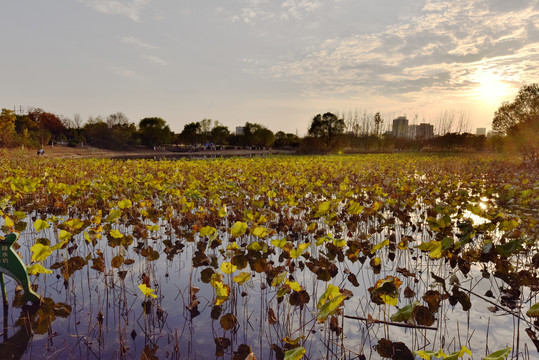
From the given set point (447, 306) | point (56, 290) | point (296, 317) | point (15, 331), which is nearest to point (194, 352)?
point (296, 317)

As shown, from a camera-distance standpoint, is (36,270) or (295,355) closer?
(295,355)

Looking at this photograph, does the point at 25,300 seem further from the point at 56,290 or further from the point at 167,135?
the point at 167,135

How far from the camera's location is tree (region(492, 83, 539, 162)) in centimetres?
2069

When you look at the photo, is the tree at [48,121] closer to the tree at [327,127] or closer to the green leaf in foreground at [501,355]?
the tree at [327,127]

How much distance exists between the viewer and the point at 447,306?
346 cm

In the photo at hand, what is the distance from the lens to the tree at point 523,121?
20.7 m

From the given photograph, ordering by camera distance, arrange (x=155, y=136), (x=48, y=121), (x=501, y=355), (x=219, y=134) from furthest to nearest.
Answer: (x=219, y=134), (x=155, y=136), (x=48, y=121), (x=501, y=355)

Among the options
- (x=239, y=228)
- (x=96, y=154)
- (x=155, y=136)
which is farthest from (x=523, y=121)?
(x=155, y=136)

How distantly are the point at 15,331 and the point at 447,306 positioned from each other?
418cm

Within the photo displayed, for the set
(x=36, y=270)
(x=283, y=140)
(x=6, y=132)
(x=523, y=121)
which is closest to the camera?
(x=36, y=270)

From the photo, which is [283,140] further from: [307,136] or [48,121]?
[48,121]

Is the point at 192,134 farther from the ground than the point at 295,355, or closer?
farther from the ground

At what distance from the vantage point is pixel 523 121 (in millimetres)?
22016

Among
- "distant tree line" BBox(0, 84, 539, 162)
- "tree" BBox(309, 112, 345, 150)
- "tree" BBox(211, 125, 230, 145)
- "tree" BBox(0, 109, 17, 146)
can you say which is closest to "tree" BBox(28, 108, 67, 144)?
"distant tree line" BBox(0, 84, 539, 162)
